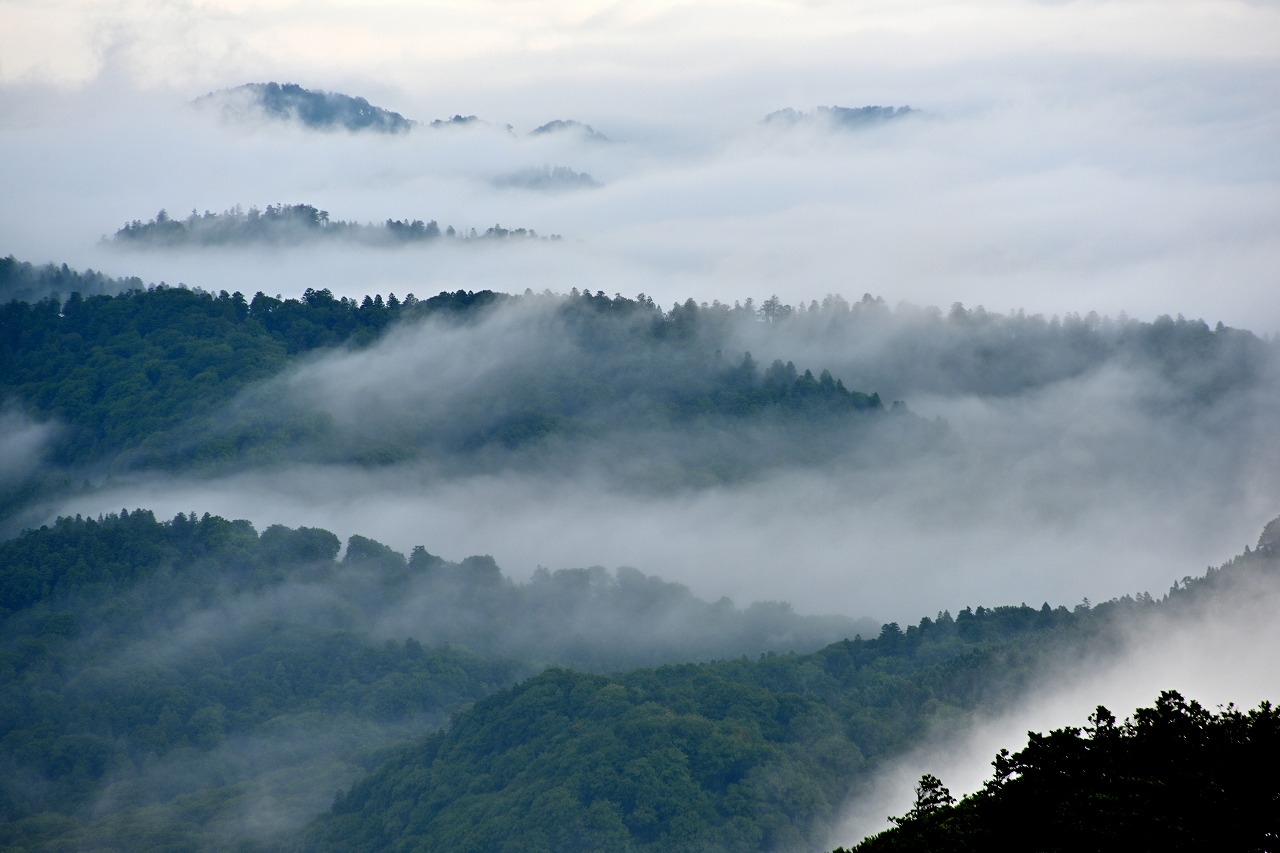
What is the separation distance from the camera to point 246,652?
459ft

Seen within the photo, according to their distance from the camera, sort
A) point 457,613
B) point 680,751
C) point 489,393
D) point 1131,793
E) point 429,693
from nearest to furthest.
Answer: point 1131,793 → point 680,751 → point 429,693 → point 457,613 → point 489,393

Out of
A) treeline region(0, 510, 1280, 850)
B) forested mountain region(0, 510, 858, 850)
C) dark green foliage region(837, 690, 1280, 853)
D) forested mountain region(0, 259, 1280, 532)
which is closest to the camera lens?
dark green foliage region(837, 690, 1280, 853)

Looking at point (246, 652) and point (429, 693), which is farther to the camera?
point (246, 652)

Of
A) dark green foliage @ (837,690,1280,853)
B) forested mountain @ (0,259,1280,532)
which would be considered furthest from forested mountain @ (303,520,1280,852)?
forested mountain @ (0,259,1280,532)

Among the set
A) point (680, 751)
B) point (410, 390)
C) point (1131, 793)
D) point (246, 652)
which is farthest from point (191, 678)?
point (1131, 793)

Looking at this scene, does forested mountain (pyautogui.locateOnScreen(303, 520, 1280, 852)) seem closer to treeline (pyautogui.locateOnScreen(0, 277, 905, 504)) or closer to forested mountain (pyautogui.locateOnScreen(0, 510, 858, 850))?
forested mountain (pyautogui.locateOnScreen(0, 510, 858, 850))

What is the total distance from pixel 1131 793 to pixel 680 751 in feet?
187

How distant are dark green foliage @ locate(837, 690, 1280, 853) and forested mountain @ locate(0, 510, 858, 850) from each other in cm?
6924

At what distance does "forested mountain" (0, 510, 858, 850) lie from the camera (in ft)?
374

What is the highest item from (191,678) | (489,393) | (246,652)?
(489,393)

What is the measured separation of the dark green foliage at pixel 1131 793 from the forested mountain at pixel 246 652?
69.2 m

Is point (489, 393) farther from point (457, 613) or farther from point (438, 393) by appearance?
point (457, 613)

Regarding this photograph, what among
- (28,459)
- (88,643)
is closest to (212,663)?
(88,643)

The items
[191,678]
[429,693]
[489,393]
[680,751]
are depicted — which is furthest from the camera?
[489,393]
